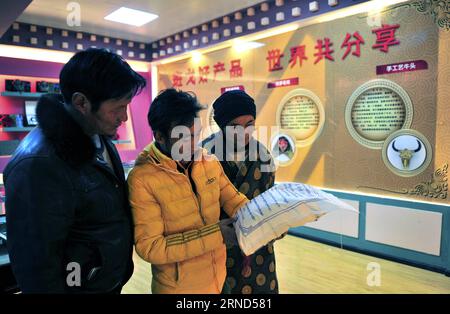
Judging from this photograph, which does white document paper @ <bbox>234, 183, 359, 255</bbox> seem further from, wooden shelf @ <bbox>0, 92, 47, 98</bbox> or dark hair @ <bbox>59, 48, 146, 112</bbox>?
wooden shelf @ <bbox>0, 92, 47, 98</bbox>

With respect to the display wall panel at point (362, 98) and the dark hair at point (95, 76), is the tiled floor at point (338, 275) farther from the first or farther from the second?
the dark hair at point (95, 76)

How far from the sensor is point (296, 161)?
13.7 ft

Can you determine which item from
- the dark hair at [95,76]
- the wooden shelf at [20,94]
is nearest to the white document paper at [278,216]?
the dark hair at [95,76]

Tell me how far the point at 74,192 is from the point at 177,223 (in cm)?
34

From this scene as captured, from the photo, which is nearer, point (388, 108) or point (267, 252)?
point (267, 252)

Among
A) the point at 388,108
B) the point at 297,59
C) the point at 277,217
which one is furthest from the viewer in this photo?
the point at 297,59

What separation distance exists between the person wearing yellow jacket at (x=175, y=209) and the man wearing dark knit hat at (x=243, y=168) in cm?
38

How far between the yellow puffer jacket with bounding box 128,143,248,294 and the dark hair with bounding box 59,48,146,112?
0.81 ft

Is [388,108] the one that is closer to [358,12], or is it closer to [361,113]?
[361,113]

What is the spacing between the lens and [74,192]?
88cm

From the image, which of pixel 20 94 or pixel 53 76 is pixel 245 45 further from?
pixel 20 94

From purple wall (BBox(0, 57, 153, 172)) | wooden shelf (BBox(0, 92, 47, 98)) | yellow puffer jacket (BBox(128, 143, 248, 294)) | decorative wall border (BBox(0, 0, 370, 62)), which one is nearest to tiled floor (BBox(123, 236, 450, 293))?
yellow puffer jacket (BBox(128, 143, 248, 294))

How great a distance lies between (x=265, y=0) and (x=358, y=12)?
1.26 metres

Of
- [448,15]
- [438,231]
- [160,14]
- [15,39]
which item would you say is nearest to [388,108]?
[448,15]
